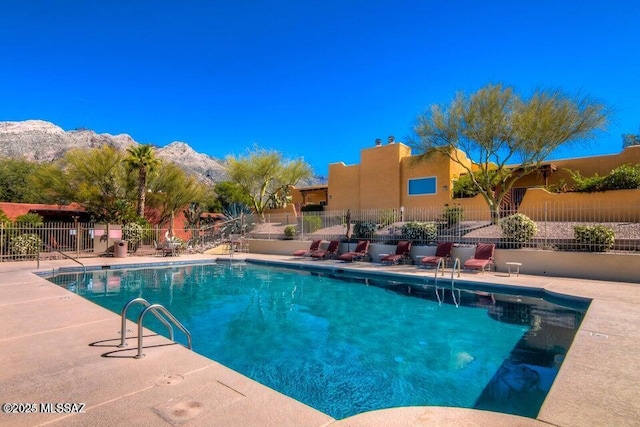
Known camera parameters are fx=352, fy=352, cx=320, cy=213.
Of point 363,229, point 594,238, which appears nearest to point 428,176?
point 363,229

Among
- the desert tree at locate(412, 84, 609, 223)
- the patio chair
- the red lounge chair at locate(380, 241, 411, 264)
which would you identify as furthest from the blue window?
the patio chair

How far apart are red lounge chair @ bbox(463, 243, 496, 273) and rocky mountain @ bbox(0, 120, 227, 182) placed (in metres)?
47.3

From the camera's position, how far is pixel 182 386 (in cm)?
314

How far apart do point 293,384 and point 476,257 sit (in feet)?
33.5

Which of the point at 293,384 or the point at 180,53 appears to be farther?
the point at 180,53

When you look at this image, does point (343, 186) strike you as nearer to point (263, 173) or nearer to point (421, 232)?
point (263, 173)

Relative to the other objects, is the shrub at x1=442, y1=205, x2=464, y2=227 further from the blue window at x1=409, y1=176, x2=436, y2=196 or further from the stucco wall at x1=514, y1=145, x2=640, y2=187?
the stucco wall at x1=514, y1=145, x2=640, y2=187

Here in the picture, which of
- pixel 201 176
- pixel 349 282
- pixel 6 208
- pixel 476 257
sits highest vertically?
pixel 201 176

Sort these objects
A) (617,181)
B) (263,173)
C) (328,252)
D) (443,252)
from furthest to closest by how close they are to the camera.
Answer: (263,173), (328,252), (617,181), (443,252)

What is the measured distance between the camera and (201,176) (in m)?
75.7

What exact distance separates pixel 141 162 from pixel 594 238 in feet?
72.0

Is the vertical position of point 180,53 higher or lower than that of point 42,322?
higher

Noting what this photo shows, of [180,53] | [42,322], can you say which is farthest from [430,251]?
[180,53]

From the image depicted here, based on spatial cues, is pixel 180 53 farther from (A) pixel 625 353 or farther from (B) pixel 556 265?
(A) pixel 625 353
